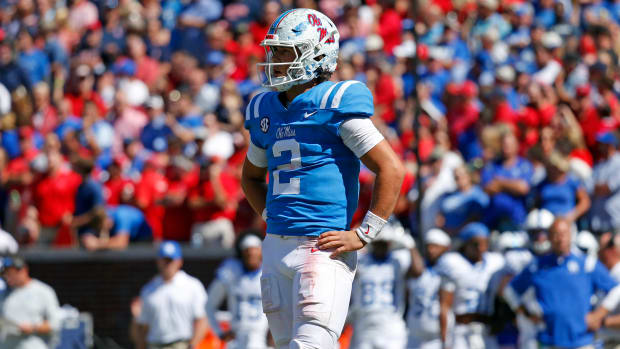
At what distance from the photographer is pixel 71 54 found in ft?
53.4

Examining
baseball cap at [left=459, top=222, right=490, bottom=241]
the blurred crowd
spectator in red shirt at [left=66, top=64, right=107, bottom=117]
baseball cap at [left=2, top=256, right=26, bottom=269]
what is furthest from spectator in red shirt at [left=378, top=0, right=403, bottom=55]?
baseball cap at [left=2, top=256, right=26, bottom=269]

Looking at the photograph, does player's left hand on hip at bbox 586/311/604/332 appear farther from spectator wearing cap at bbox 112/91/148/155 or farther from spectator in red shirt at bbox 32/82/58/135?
spectator in red shirt at bbox 32/82/58/135

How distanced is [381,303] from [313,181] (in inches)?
222

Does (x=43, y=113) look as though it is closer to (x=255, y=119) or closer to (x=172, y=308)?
(x=172, y=308)

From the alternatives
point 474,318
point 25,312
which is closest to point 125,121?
point 25,312

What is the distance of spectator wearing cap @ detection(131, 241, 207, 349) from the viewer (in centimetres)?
1041

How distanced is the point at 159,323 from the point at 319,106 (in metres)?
5.90

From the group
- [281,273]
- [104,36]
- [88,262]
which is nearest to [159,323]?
[88,262]

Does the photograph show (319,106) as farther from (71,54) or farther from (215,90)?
(71,54)

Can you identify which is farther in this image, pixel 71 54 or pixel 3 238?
pixel 71 54

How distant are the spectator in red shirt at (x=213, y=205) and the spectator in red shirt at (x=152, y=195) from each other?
52cm

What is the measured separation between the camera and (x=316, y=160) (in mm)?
4945

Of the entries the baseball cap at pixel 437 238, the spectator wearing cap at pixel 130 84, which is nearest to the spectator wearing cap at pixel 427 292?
the baseball cap at pixel 437 238

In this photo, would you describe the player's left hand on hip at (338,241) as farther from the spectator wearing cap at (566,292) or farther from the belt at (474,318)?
the belt at (474,318)
